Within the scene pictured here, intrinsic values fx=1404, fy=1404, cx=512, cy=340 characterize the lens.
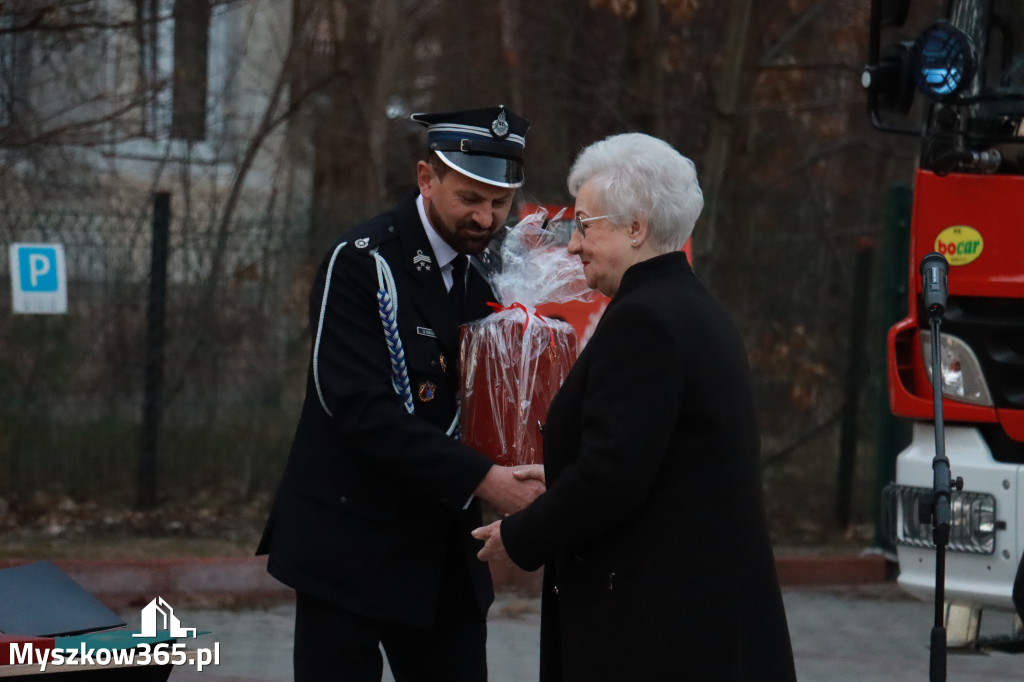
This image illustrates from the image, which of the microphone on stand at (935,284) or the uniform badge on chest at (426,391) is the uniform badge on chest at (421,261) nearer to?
the uniform badge on chest at (426,391)

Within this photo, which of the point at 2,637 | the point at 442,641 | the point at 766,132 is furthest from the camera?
the point at 766,132

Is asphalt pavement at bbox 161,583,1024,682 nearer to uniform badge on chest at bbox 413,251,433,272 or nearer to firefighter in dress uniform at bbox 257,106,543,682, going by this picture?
firefighter in dress uniform at bbox 257,106,543,682

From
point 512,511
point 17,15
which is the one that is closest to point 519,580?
point 17,15

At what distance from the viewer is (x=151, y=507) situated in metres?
8.63

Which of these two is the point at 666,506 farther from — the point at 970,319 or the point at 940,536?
the point at 970,319

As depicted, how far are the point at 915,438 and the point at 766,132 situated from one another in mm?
9228

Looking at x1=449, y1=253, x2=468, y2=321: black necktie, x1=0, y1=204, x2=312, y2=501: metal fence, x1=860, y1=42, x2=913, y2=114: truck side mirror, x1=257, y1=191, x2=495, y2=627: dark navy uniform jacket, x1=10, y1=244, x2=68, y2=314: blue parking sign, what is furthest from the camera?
x1=0, y1=204, x2=312, y2=501: metal fence

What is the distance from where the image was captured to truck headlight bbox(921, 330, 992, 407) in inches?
209

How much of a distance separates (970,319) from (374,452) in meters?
2.90

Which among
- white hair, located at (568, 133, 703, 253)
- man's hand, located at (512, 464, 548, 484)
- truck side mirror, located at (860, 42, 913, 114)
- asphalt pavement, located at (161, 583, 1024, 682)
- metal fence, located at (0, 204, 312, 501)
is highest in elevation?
truck side mirror, located at (860, 42, 913, 114)

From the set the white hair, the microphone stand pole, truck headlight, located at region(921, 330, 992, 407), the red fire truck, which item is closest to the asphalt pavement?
the red fire truck

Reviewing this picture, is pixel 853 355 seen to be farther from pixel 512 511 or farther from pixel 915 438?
pixel 512 511

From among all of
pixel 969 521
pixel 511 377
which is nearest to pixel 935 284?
pixel 969 521

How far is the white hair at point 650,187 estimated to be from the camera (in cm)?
298
